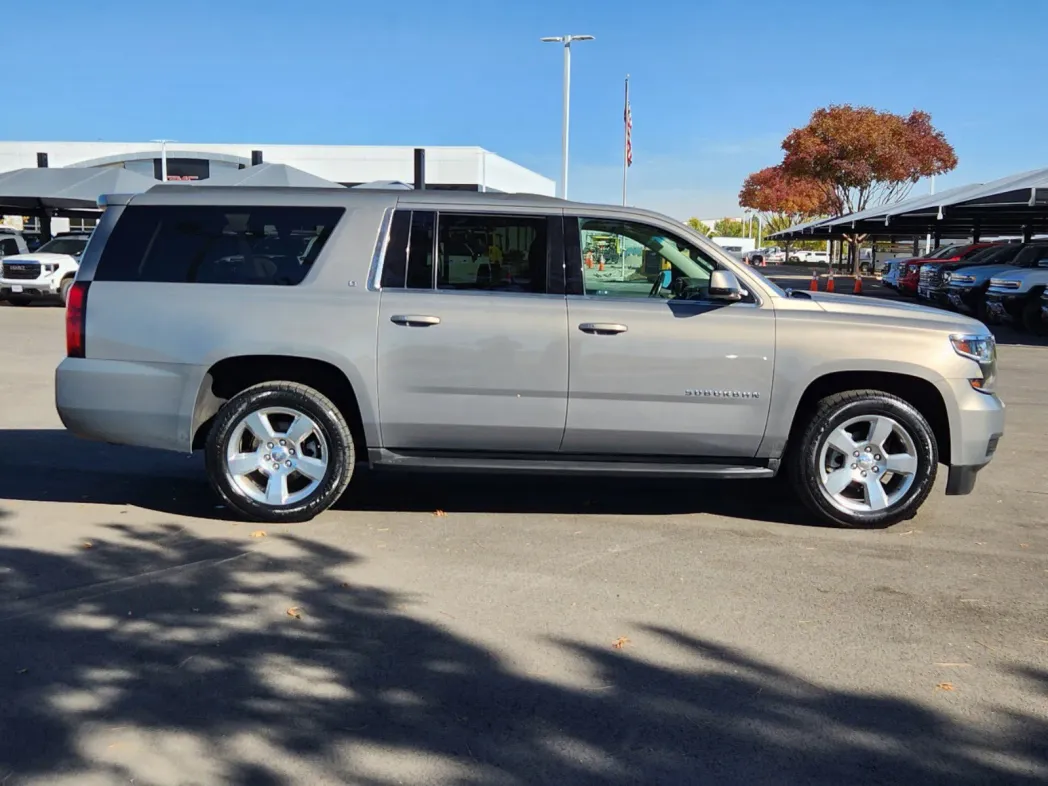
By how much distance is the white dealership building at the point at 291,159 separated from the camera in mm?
56375

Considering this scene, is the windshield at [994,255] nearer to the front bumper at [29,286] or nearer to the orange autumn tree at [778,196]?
the front bumper at [29,286]

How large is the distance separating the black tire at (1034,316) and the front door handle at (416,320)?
1617 centimetres

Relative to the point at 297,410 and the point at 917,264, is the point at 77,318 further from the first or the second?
the point at 917,264

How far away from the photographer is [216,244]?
5.67 m

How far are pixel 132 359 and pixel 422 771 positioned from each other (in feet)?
11.1

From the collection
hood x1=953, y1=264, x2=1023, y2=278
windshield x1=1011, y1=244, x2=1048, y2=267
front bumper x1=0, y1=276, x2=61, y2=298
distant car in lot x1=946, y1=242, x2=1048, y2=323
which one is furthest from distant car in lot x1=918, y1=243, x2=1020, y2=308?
front bumper x1=0, y1=276, x2=61, y2=298

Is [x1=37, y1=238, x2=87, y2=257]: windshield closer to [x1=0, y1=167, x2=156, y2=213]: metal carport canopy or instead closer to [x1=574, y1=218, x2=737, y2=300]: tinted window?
[x1=0, y1=167, x2=156, y2=213]: metal carport canopy

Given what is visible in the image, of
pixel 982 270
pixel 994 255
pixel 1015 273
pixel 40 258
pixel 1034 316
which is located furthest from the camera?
pixel 994 255

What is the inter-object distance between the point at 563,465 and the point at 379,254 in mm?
1579

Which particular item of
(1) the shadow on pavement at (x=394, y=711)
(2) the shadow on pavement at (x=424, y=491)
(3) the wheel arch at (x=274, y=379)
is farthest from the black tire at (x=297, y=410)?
(1) the shadow on pavement at (x=394, y=711)

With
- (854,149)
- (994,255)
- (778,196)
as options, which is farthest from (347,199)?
(778,196)

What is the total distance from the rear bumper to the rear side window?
1.67 feet

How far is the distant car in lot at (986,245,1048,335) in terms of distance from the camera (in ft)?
60.2

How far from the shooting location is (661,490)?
668 cm
